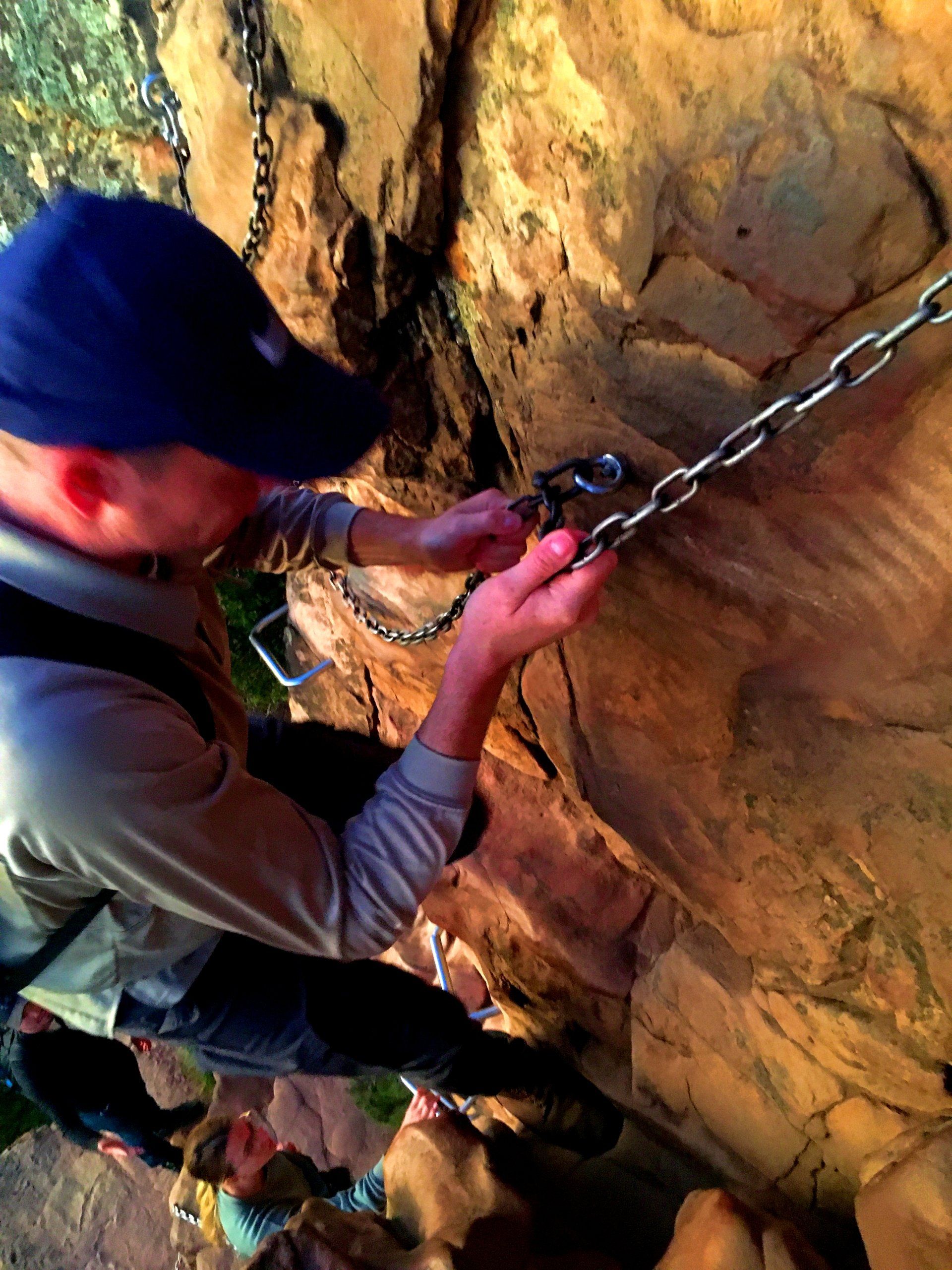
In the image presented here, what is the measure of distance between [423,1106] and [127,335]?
9.73 feet

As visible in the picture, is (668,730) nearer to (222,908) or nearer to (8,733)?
(222,908)

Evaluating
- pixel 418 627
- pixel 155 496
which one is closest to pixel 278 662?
pixel 418 627

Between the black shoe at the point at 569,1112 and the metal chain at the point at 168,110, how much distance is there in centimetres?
265

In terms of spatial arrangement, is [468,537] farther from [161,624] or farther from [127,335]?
[127,335]

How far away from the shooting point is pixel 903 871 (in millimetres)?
1296

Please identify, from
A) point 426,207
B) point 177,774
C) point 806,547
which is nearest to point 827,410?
point 806,547

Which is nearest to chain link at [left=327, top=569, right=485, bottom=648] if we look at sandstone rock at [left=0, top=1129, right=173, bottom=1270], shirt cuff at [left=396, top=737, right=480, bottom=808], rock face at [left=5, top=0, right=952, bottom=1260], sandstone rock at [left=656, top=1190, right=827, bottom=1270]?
rock face at [left=5, top=0, right=952, bottom=1260]

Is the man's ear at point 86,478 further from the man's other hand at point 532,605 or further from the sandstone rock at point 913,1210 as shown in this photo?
the sandstone rock at point 913,1210

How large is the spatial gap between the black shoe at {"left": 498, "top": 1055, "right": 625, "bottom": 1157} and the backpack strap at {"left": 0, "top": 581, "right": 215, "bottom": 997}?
1.83 metres

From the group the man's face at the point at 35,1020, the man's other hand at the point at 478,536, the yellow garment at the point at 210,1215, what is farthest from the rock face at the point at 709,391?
the yellow garment at the point at 210,1215

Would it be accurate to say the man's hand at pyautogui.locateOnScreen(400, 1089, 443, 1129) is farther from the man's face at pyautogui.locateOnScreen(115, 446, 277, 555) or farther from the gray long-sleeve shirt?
the man's face at pyautogui.locateOnScreen(115, 446, 277, 555)

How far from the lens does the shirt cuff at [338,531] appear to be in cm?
172

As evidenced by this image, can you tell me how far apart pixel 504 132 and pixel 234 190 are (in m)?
0.65

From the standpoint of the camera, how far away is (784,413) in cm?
101
